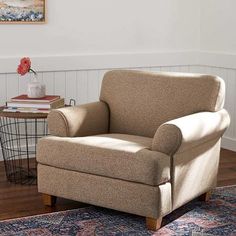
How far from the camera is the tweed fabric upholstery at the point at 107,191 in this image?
3.23 metres

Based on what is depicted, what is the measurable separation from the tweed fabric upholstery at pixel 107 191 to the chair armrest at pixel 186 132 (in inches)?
8.7

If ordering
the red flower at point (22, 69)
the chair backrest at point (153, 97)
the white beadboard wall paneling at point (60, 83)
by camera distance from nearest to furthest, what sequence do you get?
1. the chair backrest at point (153, 97)
2. the red flower at point (22, 69)
3. the white beadboard wall paneling at point (60, 83)

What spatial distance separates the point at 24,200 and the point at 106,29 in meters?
1.81

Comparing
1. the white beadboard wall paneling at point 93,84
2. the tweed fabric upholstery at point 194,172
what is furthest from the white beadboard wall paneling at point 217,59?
the tweed fabric upholstery at point 194,172

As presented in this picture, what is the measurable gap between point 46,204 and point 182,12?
8.00ft

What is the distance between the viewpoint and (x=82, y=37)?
489 centimetres

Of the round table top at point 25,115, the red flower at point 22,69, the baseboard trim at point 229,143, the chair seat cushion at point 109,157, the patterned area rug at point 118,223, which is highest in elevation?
the red flower at point 22,69

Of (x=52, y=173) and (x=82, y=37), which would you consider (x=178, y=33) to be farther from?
(x=52, y=173)

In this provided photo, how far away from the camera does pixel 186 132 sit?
128 inches

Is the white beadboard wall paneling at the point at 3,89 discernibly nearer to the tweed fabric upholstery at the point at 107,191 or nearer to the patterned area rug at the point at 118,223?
the tweed fabric upholstery at the point at 107,191

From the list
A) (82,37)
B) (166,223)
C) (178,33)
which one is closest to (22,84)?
(82,37)

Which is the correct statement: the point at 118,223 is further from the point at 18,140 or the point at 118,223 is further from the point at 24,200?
the point at 18,140

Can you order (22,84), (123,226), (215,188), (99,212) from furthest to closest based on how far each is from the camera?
1. (22,84)
2. (215,188)
3. (99,212)
4. (123,226)

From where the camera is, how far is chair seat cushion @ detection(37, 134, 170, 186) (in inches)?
126
